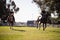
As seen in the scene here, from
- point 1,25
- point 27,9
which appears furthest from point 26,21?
point 1,25

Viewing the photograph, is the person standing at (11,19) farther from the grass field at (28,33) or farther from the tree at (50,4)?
the tree at (50,4)

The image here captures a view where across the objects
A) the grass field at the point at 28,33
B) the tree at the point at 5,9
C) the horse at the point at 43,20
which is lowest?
the grass field at the point at 28,33

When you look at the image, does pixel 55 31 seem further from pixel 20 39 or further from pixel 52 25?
pixel 20 39

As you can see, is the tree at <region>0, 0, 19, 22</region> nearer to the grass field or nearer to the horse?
the grass field

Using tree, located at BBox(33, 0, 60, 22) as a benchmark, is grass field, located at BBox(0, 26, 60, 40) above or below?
below

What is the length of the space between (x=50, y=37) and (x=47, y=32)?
0.08 m

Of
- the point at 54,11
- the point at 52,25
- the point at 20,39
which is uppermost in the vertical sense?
the point at 54,11

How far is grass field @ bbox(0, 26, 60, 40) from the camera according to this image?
2.53m

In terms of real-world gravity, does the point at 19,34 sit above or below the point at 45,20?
below

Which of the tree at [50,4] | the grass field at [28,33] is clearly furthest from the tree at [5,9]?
the tree at [50,4]

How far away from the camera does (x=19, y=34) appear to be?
2.55 m

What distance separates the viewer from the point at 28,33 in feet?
8.41

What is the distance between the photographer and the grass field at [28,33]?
8.29ft

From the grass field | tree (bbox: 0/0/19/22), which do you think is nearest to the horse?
the grass field
